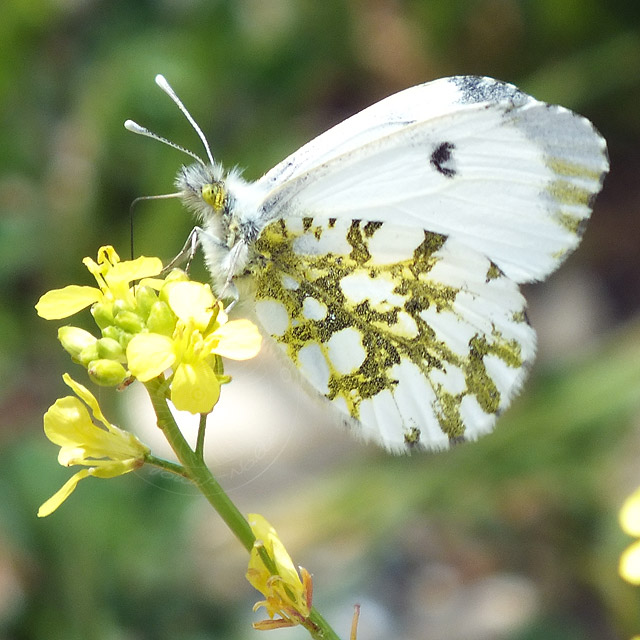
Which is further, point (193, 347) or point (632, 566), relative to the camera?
point (632, 566)

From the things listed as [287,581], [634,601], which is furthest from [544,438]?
[287,581]

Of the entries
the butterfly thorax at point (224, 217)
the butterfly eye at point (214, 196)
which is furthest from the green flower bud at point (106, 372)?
the butterfly eye at point (214, 196)

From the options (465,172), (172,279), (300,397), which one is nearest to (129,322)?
(172,279)

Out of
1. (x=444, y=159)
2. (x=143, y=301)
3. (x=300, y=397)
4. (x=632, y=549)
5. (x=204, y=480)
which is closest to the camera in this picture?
(x=204, y=480)

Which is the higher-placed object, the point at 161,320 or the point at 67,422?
the point at 161,320

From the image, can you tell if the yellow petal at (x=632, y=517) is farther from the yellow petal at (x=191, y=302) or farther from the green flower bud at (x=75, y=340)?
the green flower bud at (x=75, y=340)

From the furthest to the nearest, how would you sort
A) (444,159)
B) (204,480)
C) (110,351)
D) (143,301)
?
(444,159) < (143,301) < (110,351) < (204,480)

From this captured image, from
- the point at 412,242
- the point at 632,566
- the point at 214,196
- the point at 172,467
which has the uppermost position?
the point at 214,196

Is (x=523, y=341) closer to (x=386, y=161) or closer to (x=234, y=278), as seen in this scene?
(x=386, y=161)

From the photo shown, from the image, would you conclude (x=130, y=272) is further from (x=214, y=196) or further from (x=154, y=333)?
(x=214, y=196)
